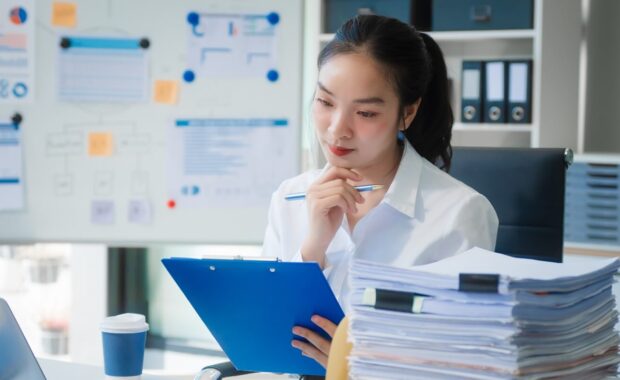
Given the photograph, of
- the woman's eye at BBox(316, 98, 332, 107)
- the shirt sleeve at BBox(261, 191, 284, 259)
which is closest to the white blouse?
the shirt sleeve at BBox(261, 191, 284, 259)

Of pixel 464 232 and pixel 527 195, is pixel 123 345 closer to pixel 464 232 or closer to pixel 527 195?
pixel 464 232

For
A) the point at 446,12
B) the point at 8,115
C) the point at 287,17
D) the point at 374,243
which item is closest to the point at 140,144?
the point at 8,115

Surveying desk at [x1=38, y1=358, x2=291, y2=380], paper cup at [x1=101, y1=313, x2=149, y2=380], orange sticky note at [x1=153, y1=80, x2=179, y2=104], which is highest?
orange sticky note at [x1=153, y1=80, x2=179, y2=104]

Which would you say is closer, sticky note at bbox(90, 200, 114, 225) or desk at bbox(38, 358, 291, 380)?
desk at bbox(38, 358, 291, 380)

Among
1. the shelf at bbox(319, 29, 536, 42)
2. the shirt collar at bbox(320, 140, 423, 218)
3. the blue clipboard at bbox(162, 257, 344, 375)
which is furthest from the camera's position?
the shelf at bbox(319, 29, 536, 42)

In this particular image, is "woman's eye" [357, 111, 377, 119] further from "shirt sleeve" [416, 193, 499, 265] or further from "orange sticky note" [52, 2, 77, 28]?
"orange sticky note" [52, 2, 77, 28]

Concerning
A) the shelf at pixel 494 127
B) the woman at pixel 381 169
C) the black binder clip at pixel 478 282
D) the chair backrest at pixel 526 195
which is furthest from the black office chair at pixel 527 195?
the shelf at pixel 494 127

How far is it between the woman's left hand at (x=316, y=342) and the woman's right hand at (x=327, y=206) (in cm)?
34

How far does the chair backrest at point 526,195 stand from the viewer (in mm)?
1802

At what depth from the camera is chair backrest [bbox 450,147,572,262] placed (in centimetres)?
180

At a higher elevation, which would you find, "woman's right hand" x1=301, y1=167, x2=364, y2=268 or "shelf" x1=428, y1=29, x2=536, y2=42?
"shelf" x1=428, y1=29, x2=536, y2=42

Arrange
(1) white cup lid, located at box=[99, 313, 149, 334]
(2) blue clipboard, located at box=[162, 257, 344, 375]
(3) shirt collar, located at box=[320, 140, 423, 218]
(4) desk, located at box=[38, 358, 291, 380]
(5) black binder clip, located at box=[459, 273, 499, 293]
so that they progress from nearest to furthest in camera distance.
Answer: (5) black binder clip, located at box=[459, 273, 499, 293] → (2) blue clipboard, located at box=[162, 257, 344, 375] → (1) white cup lid, located at box=[99, 313, 149, 334] → (4) desk, located at box=[38, 358, 291, 380] → (3) shirt collar, located at box=[320, 140, 423, 218]

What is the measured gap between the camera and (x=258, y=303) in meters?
1.29

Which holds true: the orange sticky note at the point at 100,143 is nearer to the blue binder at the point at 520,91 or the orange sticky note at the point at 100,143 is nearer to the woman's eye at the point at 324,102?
the blue binder at the point at 520,91
